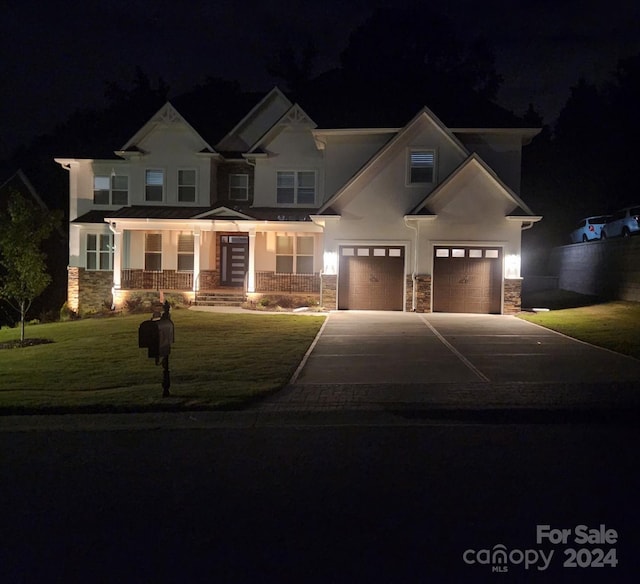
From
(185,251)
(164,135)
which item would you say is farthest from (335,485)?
(164,135)

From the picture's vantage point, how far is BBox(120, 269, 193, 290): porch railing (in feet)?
90.4

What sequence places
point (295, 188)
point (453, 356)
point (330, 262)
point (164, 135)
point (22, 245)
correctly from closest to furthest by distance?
point (453, 356) < point (22, 245) < point (330, 262) < point (295, 188) < point (164, 135)

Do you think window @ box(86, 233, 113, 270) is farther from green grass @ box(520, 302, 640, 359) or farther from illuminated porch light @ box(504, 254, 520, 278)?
green grass @ box(520, 302, 640, 359)

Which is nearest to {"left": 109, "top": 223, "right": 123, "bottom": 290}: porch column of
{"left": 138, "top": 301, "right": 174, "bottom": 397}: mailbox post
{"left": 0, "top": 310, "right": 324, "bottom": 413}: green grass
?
{"left": 0, "top": 310, "right": 324, "bottom": 413}: green grass

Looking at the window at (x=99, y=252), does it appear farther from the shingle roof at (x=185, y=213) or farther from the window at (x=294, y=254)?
the window at (x=294, y=254)

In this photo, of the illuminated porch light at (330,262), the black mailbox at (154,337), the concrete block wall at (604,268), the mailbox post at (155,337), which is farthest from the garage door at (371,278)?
the black mailbox at (154,337)

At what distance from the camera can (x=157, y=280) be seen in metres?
27.7

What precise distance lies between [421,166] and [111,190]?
13774 millimetres

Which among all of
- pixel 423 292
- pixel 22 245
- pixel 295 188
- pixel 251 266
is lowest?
pixel 423 292

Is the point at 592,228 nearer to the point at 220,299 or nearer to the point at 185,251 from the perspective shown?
the point at 220,299

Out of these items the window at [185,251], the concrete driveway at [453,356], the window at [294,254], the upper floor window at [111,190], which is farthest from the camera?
the upper floor window at [111,190]

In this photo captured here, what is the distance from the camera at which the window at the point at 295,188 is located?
2834 cm

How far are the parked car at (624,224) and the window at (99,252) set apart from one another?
72.1ft

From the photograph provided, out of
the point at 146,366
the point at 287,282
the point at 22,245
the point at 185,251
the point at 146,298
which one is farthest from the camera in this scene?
the point at 185,251
